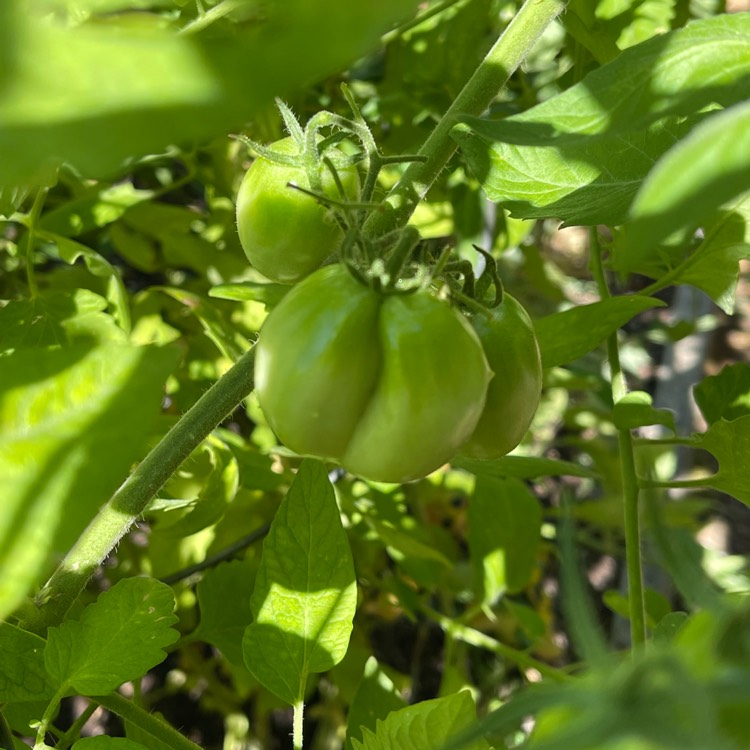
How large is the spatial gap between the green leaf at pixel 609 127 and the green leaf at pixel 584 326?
91mm

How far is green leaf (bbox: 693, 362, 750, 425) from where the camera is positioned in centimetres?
89

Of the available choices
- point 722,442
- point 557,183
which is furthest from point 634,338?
point 557,183

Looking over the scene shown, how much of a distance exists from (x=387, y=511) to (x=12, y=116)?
2.92ft

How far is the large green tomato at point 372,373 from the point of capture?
45cm

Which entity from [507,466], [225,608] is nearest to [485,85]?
[507,466]

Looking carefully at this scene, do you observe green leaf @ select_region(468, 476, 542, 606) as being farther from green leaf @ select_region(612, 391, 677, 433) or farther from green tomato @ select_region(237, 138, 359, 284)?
green tomato @ select_region(237, 138, 359, 284)

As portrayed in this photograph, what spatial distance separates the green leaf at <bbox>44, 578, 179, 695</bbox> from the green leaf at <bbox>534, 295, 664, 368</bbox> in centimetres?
34

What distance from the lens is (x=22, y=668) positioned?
1.85ft

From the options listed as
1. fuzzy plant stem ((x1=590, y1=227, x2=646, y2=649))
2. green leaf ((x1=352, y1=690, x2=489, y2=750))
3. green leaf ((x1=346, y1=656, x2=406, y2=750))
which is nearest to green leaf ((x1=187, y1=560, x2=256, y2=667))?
green leaf ((x1=346, y1=656, x2=406, y2=750))

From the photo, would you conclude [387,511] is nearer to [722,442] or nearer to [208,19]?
[722,442]

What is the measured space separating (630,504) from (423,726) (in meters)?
0.28

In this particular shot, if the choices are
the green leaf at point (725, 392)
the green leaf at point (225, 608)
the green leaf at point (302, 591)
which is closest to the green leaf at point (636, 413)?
the green leaf at point (725, 392)

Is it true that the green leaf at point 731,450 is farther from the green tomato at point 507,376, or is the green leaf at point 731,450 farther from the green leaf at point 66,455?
the green leaf at point 66,455

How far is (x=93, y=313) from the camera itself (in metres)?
0.80
